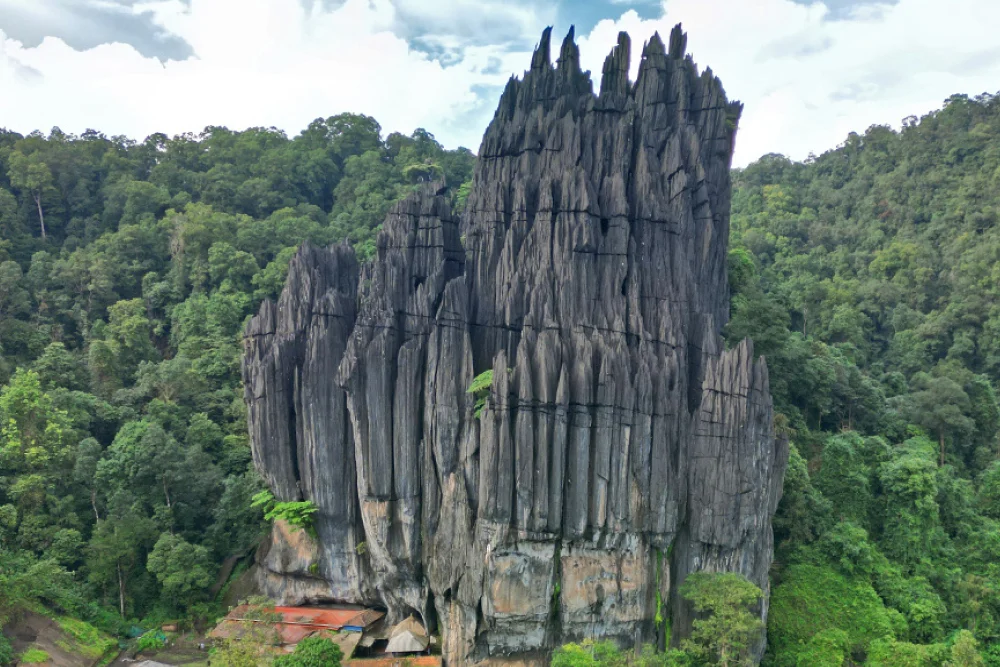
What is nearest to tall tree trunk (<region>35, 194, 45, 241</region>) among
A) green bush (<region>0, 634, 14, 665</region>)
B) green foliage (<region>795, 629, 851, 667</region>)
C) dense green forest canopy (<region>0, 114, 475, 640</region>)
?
dense green forest canopy (<region>0, 114, 475, 640</region>)

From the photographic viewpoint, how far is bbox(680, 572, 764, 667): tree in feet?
58.0

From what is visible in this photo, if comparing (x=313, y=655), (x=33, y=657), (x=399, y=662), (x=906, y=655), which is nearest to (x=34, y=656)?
(x=33, y=657)

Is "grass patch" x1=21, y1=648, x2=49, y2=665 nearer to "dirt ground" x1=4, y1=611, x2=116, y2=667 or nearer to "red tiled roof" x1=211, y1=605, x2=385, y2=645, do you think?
"dirt ground" x1=4, y1=611, x2=116, y2=667

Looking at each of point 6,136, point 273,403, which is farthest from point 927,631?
point 6,136

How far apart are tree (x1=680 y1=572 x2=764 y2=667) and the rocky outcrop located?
36.4 inches

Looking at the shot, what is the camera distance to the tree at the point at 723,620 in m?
17.7

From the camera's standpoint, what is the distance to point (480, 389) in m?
19.5

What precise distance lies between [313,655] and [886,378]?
34168mm

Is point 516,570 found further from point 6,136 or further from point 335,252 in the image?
point 6,136

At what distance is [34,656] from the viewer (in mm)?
21000

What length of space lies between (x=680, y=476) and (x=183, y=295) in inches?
1236

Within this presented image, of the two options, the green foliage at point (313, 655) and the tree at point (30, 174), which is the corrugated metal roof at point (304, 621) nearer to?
the green foliage at point (313, 655)

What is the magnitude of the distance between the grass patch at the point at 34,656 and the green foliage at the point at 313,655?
7.74 meters

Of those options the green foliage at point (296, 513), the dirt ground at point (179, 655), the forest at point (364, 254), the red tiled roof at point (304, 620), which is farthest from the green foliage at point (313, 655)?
the forest at point (364, 254)
